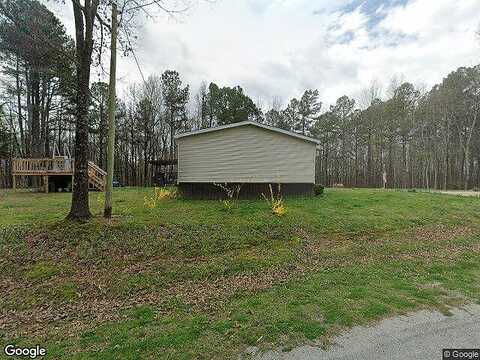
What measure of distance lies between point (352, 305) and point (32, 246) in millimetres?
6586

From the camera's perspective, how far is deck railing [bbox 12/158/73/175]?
52.5 feet

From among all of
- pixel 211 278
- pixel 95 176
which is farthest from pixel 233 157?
pixel 95 176

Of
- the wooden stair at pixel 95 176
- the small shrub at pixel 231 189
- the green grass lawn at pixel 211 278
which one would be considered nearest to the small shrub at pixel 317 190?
the small shrub at pixel 231 189

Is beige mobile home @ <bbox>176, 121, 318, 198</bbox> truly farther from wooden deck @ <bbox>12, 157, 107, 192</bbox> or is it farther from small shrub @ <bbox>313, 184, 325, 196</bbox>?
wooden deck @ <bbox>12, 157, 107, 192</bbox>

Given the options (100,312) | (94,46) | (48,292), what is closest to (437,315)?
(100,312)

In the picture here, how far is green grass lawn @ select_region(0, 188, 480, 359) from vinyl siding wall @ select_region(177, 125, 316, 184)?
4249mm

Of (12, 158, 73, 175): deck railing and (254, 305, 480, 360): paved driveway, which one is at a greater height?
(12, 158, 73, 175): deck railing

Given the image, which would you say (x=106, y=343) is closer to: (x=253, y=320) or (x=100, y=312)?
(x=100, y=312)

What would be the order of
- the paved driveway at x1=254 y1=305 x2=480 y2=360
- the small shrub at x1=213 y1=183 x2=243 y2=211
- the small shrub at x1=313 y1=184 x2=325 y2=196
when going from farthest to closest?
1. the small shrub at x1=313 y1=184 x2=325 y2=196
2. the small shrub at x1=213 y1=183 x2=243 y2=211
3. the paved driveway at x1=254 y1=305 x2=480 y2=360

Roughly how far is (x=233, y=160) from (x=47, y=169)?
1177cm

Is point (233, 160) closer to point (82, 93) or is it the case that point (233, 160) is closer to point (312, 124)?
point (82, 93)

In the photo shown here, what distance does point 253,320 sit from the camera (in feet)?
11.2

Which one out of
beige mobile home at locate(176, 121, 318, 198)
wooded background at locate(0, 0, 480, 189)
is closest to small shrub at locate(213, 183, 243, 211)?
beige mobile home at locate(176, 121, 318, 198)

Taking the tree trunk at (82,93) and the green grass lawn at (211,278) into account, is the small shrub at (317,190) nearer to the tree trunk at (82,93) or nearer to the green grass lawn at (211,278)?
the green grass lawn at (211,278)
